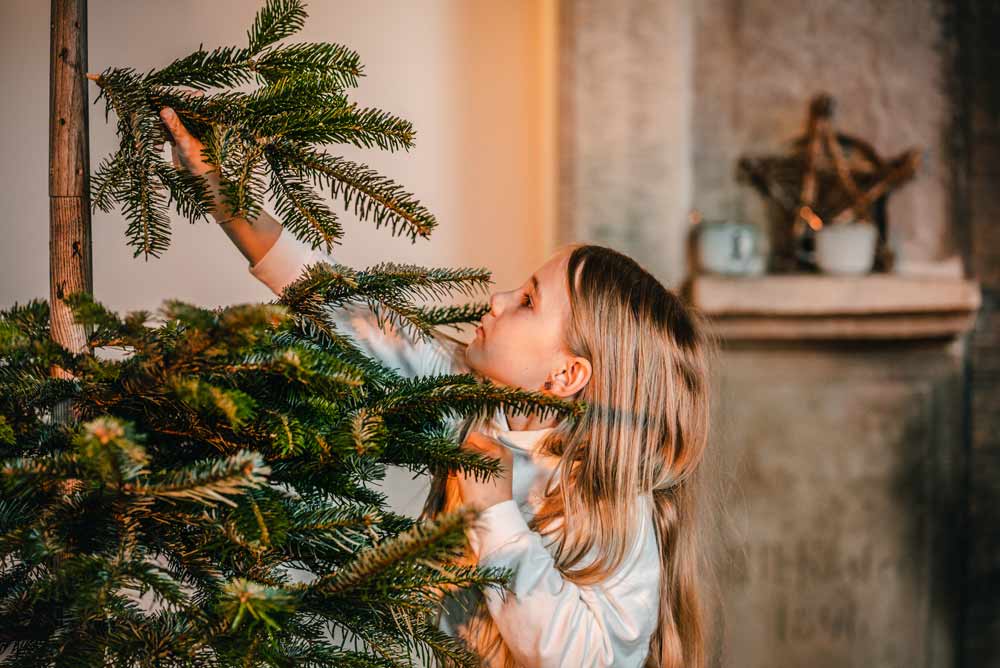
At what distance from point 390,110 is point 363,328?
647 millimetres

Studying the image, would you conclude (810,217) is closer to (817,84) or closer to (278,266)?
(817,84)

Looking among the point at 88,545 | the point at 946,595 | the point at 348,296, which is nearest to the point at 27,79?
the point at 348,296

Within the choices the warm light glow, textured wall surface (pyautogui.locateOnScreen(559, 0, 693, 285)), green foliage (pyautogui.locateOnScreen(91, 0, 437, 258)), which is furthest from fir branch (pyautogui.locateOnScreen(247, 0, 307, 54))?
the warm light glow

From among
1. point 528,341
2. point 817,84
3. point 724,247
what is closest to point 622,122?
point 724,247

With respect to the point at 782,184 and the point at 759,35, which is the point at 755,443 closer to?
the point at 782,184

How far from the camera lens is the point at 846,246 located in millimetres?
1770

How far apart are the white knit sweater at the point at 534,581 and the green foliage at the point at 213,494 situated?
20 centimetres

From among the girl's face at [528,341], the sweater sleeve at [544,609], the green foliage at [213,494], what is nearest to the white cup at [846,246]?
the girl's face at [528,341]

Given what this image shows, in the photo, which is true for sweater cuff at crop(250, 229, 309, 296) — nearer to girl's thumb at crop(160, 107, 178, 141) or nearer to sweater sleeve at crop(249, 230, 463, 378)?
sweater sleeve at crop(249, 230, 463, 378)

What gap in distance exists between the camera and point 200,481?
0.46 m

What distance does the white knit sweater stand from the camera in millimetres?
841

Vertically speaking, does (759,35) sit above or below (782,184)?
above

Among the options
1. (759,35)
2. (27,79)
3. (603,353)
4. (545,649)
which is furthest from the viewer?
(759,35)

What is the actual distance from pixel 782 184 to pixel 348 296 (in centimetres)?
148
